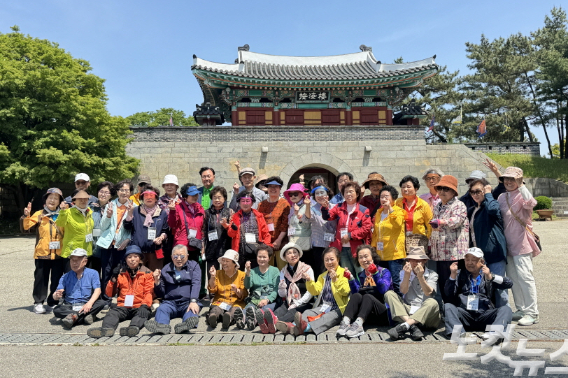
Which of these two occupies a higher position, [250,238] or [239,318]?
[250,238]

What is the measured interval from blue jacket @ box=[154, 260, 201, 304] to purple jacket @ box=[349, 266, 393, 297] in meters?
2.03

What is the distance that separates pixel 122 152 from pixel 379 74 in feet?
39.3

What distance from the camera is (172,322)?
5.14 meters

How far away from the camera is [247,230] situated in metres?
5.83

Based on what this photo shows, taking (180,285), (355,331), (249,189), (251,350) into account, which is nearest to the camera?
(251,350)

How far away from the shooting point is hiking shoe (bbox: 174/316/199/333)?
4.64 metres

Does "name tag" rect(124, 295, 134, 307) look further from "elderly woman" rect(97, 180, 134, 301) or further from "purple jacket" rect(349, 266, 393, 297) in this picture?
"purple jacket" rect(349, 266, 393, 297)

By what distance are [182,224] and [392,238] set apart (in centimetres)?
301

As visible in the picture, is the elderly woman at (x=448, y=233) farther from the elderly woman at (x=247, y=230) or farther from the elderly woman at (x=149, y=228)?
the elderly woman at (x=149, y=228)

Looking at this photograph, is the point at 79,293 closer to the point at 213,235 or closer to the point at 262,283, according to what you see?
the point at 213,235

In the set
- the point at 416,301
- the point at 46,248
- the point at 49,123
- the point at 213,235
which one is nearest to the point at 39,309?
the point at 46,248

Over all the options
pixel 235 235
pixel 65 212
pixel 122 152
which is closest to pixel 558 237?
pixel 235 235

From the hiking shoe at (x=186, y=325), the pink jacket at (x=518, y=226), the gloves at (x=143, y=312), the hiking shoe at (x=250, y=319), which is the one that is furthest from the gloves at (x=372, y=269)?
the gloves at (x=143, y=312)

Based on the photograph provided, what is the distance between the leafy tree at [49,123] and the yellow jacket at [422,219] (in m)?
13.3
